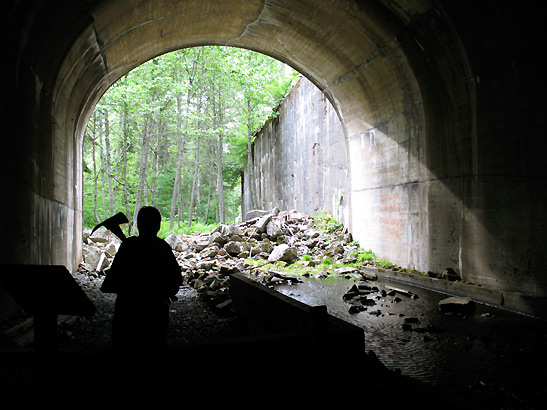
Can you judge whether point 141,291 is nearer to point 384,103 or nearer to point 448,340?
point 448,340

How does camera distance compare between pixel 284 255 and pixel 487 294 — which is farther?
pixel 284 255

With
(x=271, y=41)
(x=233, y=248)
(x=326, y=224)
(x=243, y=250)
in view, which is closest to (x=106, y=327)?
(x=233, y=248)

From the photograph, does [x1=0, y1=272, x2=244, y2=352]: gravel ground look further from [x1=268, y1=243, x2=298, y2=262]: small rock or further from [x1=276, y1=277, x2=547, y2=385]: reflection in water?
[x1=268, y1=243, x2=298, y2=262]: small rock

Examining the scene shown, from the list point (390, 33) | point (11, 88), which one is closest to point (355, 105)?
point (390, 33)

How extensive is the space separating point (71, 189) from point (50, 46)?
421 cm

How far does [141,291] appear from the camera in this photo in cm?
265

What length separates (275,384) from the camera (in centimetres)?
277

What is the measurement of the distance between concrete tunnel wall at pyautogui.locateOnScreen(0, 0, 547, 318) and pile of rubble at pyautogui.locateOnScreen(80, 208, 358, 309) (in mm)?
1035

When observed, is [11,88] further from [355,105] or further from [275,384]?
[355,105]

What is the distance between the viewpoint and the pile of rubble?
8.95m

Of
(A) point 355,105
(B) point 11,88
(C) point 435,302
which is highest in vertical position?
(A) point 355,105

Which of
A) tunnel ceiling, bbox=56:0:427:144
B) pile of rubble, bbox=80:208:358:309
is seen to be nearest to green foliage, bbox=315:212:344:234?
pile of rubble, bbox=80:208:358:309

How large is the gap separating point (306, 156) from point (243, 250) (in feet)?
22.2

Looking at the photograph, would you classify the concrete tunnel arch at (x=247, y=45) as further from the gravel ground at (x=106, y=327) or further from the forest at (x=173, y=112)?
the forest at (x=173, y=112)
